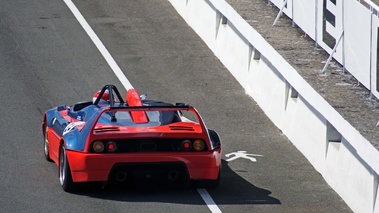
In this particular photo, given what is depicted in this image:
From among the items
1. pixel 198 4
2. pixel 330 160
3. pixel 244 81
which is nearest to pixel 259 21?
pixel 244 81

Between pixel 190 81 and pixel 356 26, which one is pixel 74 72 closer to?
pixel 190 81

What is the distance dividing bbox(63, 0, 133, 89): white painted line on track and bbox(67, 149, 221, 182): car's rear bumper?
5841 millimetres

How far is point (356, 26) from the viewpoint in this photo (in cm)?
1531

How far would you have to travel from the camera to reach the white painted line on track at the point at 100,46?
20.0 metres

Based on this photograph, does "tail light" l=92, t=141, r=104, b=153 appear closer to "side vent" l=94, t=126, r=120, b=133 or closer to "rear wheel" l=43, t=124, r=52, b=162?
"side vent" l=94, t=126, r=120, b=133

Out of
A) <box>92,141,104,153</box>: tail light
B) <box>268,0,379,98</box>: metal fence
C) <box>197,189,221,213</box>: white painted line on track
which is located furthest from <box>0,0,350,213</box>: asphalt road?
<box>268,0,379,98</box>: metal fence

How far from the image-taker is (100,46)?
21.8 meters

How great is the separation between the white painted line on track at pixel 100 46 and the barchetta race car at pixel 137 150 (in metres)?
5.47

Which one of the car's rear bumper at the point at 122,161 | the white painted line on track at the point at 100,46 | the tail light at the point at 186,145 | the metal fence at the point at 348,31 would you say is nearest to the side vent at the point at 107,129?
the car's rear bumper at the point at 122,161

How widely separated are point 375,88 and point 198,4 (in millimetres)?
8297

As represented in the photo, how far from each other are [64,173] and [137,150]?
1.08 metres

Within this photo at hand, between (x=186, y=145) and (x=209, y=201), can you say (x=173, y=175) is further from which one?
(x=209, y=201)

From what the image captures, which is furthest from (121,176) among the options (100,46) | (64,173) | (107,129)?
(100,46)

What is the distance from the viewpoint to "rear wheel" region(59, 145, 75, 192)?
13.9 meters
